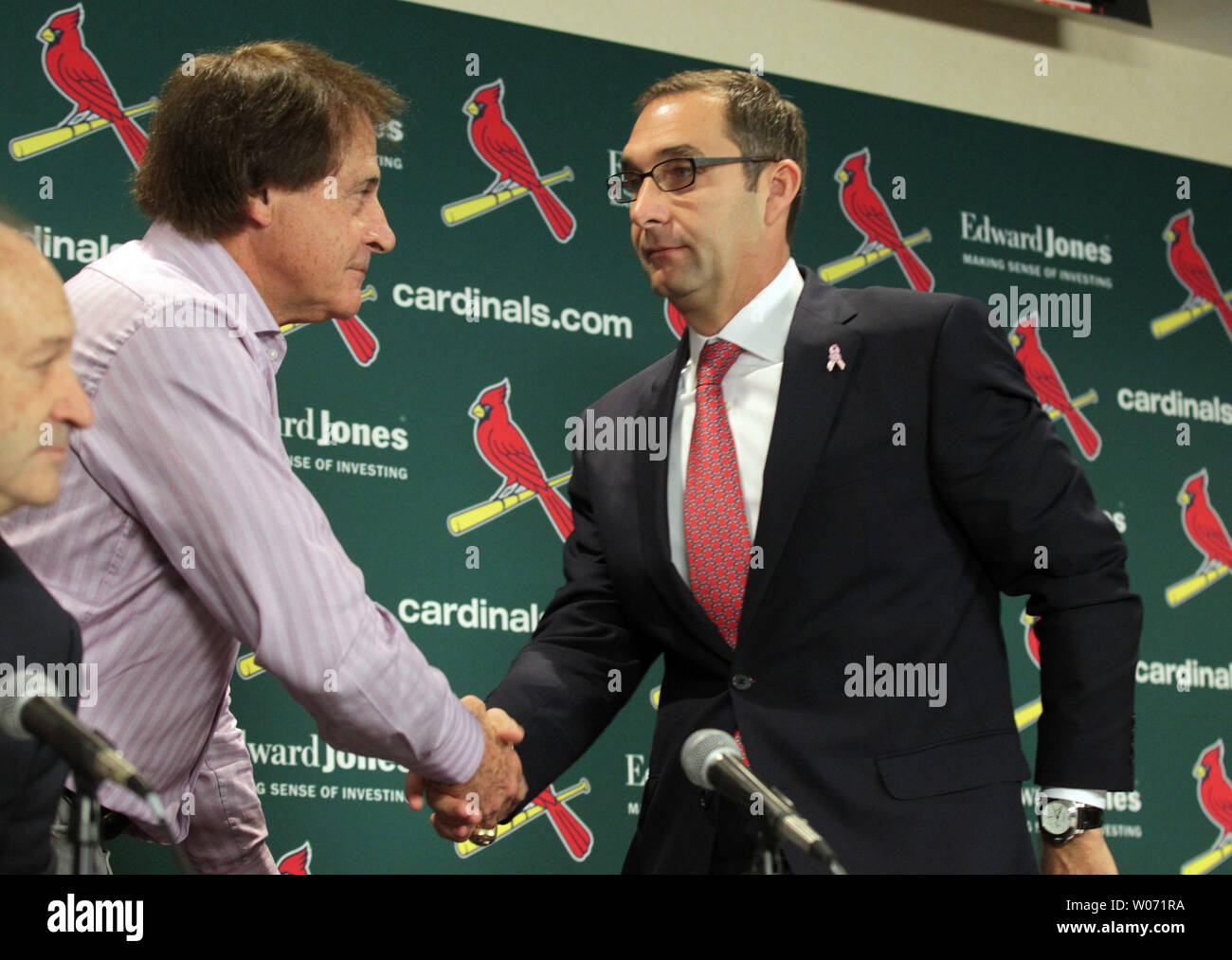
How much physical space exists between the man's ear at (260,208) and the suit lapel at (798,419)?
1035 mm

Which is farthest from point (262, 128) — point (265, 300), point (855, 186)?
point (855, 186)

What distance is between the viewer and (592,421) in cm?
332

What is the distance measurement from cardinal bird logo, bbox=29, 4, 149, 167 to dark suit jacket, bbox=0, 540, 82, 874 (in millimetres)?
2605

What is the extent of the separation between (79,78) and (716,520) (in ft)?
7.87

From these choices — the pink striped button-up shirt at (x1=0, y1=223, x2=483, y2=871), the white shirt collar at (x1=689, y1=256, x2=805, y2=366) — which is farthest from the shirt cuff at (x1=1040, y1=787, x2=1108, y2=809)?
the pink striped button-up shirt at (x1=0, y1=223, x2=483, y2=871)

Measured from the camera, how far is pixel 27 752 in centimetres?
167

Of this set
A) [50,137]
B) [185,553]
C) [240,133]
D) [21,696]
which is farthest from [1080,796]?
[50,137]

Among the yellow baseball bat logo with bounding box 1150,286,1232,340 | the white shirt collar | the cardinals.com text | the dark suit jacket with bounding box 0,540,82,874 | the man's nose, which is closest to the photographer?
the dark suit jacket with bounding box 0,540,82,874

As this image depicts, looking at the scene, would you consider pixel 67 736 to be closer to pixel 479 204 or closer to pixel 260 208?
pixel 260 208

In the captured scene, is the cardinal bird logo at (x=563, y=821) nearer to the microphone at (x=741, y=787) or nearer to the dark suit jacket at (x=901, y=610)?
the dark suit jacket at (x=901, y=610)

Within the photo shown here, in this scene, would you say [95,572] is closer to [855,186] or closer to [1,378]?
[1,378]

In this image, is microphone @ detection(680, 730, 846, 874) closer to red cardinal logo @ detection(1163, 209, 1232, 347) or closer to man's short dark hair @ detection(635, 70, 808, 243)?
man's short dark hair @ detection(635, 70, 808, 243)

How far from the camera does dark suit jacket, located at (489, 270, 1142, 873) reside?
2.64 meters
